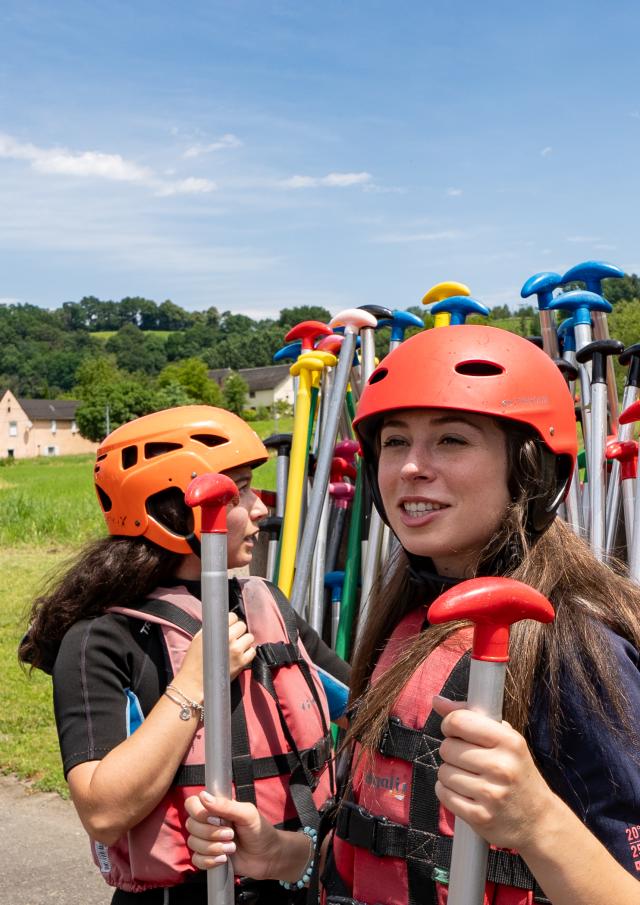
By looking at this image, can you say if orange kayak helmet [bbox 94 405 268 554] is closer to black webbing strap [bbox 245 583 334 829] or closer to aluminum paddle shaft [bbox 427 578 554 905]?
black webbing strap [bbox 245 583 334 829]

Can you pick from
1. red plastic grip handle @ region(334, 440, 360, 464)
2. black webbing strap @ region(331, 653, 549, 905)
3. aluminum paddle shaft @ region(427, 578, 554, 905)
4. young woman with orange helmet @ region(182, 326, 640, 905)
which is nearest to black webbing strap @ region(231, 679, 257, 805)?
young woman with orange helmet @ region(182, 326, 640, 905)

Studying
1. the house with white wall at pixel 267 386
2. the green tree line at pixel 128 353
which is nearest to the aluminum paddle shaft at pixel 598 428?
the green tree line at pixel 128 353

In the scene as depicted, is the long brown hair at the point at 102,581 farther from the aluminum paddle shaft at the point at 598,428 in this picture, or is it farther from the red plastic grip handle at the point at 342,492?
the red plastic grip handle at the point at 342,492

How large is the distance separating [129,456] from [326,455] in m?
1.86

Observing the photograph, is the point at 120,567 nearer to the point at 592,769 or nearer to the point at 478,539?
the point at 478,539

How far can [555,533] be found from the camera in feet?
5.86

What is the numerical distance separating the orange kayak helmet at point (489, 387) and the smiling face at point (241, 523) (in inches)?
29.9

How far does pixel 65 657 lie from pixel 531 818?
1359 millimetres

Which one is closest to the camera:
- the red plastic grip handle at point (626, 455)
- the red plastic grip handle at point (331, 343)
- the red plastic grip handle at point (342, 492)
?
the red plastic grip handle at point (626, 455)

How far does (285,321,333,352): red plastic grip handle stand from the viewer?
4488 mm

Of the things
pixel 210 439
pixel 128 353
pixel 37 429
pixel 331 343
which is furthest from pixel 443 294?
pixel 128 353

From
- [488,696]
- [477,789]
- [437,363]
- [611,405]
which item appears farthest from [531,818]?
[611,405]

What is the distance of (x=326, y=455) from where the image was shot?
14.1ft

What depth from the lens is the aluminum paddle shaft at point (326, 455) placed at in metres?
4.23
